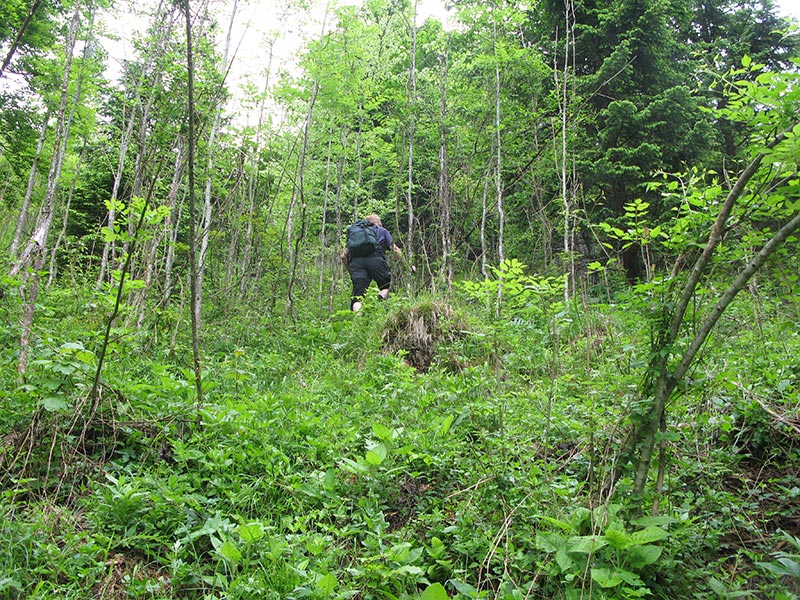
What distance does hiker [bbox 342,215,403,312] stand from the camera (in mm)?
7348

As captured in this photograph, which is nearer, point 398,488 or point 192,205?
point 398,488

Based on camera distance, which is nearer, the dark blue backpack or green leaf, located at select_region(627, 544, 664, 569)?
green leaf, located at select_region(627, 544, 664, 569)

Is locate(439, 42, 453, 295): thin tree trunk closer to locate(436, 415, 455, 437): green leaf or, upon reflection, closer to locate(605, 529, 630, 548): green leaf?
locate(436, 415, 455, 437): green leaf

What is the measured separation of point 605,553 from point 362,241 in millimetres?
5917

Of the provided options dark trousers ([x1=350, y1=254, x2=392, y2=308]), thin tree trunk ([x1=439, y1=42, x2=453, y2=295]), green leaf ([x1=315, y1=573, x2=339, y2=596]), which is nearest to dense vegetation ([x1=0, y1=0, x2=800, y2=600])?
green leaf ([x1=315, y1=573, x2=339, y2=596])

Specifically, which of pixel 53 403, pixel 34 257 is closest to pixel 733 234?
pixel 53 403

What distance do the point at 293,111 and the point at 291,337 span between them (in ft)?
17.6

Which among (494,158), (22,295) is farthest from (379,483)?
(494,158)

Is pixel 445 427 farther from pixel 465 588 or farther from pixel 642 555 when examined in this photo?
pixel 642 555

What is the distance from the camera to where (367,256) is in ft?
24.5

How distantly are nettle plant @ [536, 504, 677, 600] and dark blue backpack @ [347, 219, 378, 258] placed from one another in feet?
18.8

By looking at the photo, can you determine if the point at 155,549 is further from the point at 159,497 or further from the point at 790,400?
the point at 790,400

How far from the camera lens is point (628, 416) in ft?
7.06

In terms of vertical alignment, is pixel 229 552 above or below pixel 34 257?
below
